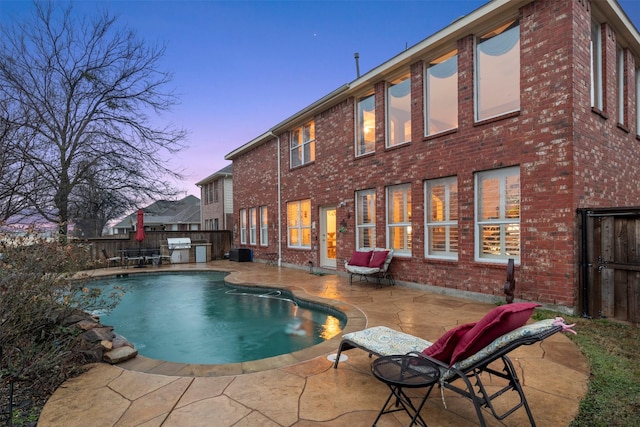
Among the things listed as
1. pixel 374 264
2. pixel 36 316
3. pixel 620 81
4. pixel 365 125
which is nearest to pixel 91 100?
pixel 365 125

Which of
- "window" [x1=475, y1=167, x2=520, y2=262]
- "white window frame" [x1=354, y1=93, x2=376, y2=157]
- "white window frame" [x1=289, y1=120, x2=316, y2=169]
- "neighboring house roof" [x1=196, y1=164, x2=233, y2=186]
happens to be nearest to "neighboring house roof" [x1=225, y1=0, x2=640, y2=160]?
"white window frame" [x1=354, y1=93, x2=376, y2=157]

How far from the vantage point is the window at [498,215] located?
19.6 feet

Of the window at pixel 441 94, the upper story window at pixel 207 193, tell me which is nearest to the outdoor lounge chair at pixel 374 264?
the window at pixel 441 94

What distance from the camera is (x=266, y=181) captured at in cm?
1383

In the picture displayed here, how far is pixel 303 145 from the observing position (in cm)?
1180

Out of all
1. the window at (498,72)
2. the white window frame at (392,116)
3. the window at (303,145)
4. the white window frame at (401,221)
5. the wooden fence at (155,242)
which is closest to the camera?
the window at (498,72)

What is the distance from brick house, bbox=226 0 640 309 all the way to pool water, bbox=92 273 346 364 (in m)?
2.95

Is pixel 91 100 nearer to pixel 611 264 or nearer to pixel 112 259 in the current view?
pixel 112 259

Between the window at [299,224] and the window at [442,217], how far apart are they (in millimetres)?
5016

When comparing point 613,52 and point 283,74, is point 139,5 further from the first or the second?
point 613,52

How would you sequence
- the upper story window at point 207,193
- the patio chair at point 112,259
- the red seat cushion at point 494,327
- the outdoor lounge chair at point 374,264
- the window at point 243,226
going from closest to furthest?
1. the red seat cushion at point 494,327
2. the outdoor lounge chair at point 374,264
3. the patio chair at point 112,259
4. the window at point 243,226
5. the upper story window at point 207,193

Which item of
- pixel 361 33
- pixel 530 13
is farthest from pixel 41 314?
pixel 361 33

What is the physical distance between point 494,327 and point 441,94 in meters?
6.30

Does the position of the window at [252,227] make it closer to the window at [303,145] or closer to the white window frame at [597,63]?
the window at [303,145]
